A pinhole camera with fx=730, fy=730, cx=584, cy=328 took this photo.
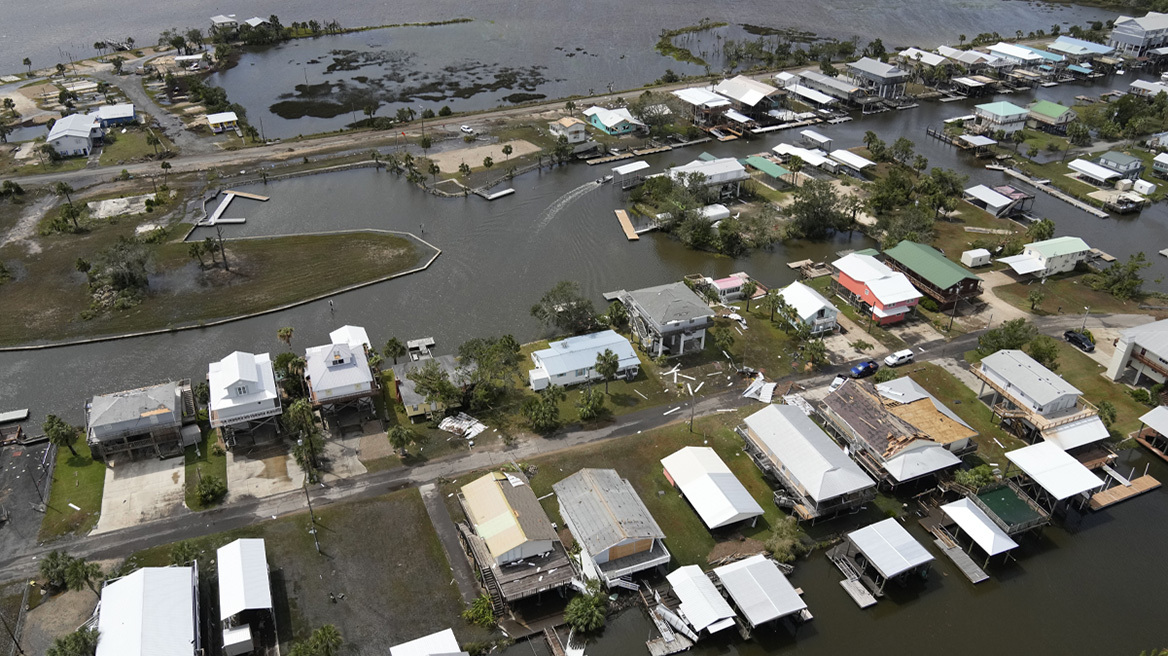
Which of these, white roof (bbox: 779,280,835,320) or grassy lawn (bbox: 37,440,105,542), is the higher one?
white roof (bbox: 779,280,835,320)

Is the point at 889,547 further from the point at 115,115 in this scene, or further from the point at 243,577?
the point at 115,115

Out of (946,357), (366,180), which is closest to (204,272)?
(366,180)

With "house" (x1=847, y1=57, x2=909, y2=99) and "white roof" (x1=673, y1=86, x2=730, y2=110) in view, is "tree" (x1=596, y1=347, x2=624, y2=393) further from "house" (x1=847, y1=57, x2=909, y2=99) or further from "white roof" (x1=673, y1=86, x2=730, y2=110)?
"house" (x1=847, y1=57, x2=909, y2=99)

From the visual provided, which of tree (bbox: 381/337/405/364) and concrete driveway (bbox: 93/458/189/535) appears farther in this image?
tree (bbox: 381/337/405/364)

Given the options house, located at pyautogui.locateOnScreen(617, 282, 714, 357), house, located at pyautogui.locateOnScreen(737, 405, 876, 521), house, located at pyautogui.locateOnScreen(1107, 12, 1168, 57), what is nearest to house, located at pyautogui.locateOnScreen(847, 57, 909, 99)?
house, located at pyautogui.locateOnScreen(1107, 12, 1168, 57)

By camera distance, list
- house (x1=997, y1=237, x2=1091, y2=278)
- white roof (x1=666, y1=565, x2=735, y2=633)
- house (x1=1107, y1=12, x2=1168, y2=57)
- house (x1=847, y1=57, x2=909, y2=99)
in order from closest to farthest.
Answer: white roof (x1=666, y1=565, x2=735, y2=633)
house (x1=997, y1=237, x2=1091, y2=278)
house (x1=847, y1=57, x2=909, y2=99)
house (x1=1107, y1=12, x2=1168, y2=57)

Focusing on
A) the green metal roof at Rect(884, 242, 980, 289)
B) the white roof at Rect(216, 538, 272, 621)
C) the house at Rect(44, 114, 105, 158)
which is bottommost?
the white roof at Rect(216, 538, 272, 621)

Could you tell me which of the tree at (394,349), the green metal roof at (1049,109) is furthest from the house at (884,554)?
the green metal roof at (1049,109)
